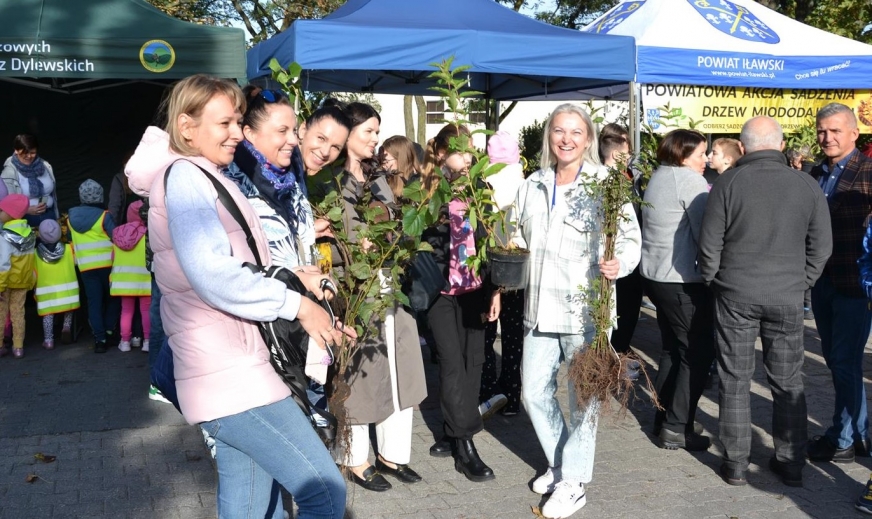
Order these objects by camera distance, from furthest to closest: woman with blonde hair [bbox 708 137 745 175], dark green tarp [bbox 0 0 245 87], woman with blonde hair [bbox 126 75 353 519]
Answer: dark green tarp [bbox 0 0 245 87], woman with blonde hair [bbox 708 137 745 175], woman with blonde hair [bbox 126 75 353 519]

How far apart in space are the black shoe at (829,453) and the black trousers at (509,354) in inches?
75.7

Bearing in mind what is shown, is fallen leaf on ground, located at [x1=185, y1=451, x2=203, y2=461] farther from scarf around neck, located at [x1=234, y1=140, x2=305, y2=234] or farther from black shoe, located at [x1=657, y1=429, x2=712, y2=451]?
black shoe, located at [x1=657, y1=429, x2=712, y2=451]

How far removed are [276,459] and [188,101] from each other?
113cm

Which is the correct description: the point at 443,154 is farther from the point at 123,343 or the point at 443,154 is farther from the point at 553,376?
the point at 123,343

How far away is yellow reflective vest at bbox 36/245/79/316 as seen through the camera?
7.82 meters

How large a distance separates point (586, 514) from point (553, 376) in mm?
715

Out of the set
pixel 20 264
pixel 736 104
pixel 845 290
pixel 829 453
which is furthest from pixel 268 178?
pixel 736 104

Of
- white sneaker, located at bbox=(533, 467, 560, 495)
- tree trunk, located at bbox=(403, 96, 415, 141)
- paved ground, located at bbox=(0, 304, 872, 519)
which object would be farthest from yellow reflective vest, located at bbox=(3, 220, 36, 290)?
tree trunk, located at bbox=(403, 96, 415, 141)

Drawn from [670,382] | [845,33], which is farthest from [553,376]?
[845,33]

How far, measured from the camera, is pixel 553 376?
14.3 feet

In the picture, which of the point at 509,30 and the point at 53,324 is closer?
the point at 509,30

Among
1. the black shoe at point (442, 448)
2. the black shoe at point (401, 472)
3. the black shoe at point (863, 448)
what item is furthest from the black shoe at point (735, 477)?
the black shoe at point (401, 472)

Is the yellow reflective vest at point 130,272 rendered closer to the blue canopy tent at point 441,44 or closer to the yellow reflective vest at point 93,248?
the yellow reflective vest at point 93,248

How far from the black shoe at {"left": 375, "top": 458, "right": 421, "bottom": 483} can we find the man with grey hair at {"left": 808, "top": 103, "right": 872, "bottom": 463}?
2370 mm
